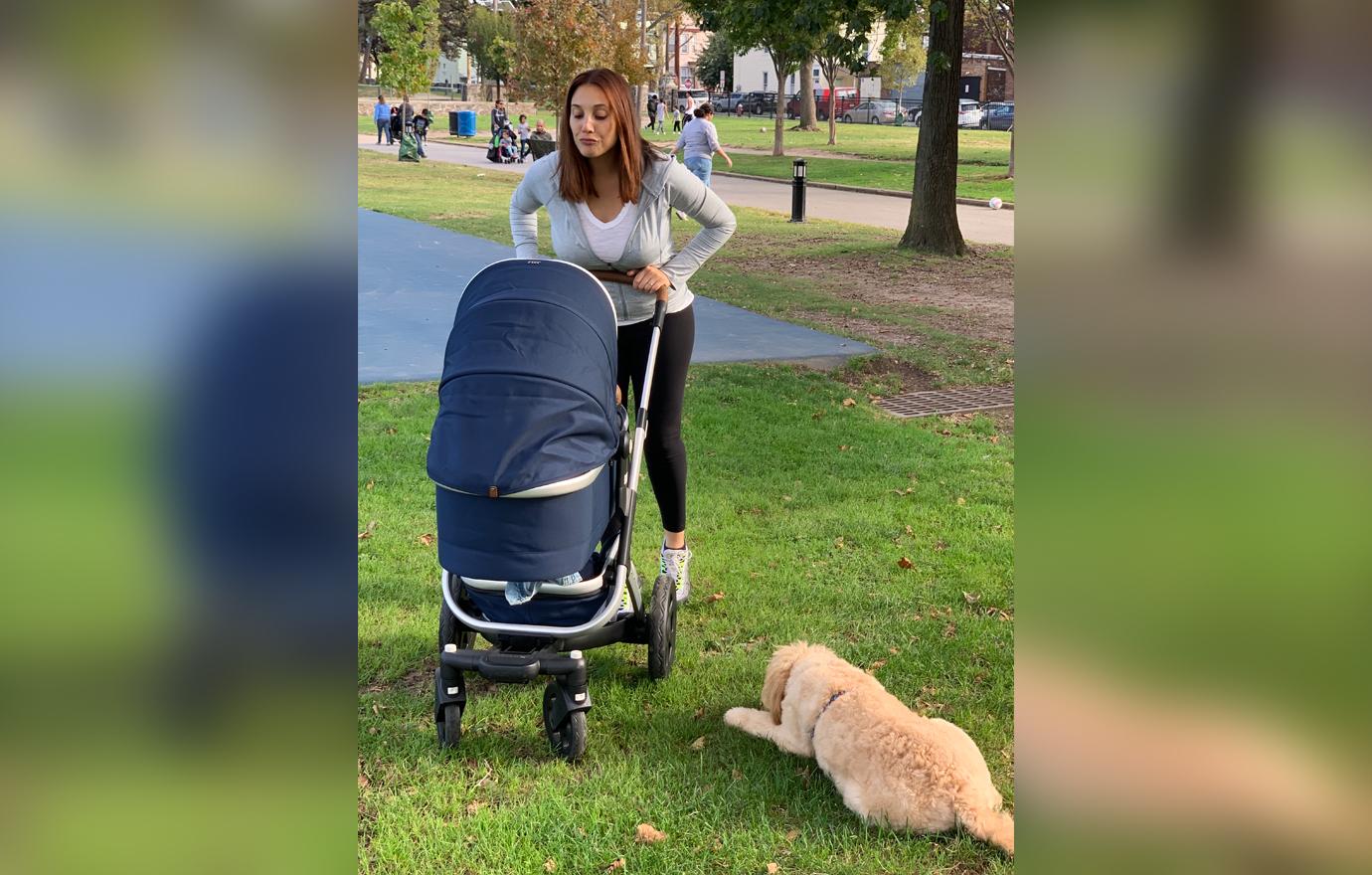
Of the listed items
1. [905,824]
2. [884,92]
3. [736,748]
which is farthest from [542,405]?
[884,92]

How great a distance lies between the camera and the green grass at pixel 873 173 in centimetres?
2711

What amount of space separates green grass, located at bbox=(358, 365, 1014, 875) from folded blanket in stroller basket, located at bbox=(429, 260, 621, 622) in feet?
2.03

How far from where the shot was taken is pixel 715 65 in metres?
78.2

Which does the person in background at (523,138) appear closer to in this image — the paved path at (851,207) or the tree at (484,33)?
the paved path at (851,207)

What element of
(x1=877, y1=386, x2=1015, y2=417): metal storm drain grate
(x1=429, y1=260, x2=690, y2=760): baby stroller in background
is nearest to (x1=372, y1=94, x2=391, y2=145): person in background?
(x1=877, y1=386, x2=1015, y2=417): metal storm drain grate

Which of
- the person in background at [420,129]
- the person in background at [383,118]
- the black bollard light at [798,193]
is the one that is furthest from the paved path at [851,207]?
the person in background at [383,118]

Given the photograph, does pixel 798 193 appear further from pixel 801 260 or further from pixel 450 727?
pixel 450 727

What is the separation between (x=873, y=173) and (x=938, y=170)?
15.3 meters

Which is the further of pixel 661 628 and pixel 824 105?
pixel 824 105

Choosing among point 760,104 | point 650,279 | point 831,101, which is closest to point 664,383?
point 650,279

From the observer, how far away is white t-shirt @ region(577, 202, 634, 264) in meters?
4.37
